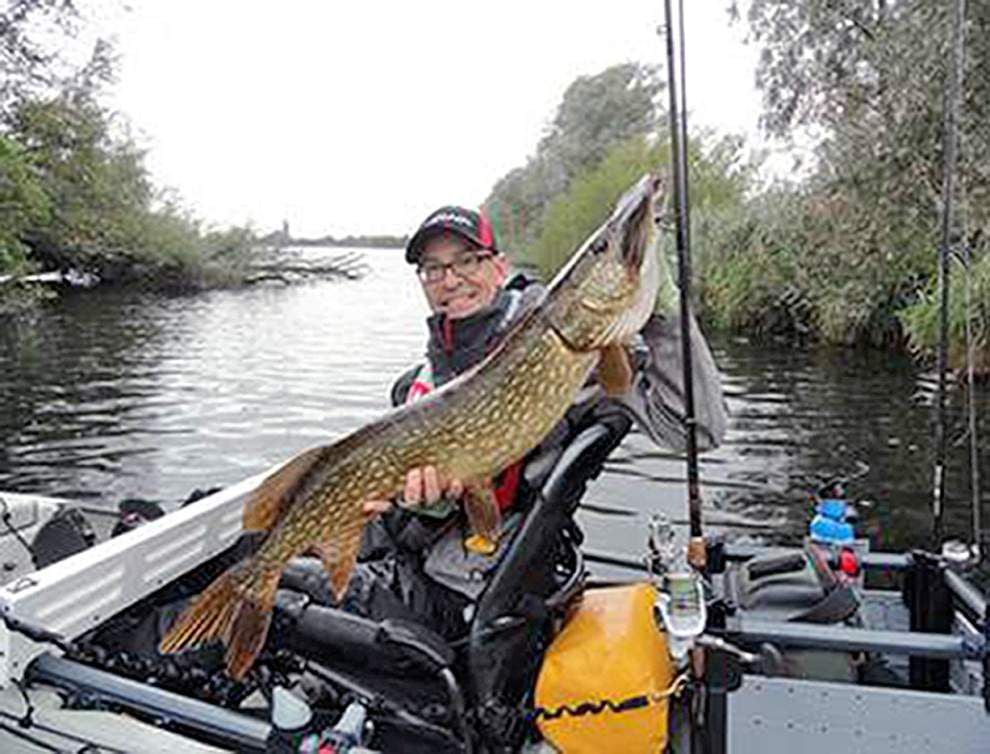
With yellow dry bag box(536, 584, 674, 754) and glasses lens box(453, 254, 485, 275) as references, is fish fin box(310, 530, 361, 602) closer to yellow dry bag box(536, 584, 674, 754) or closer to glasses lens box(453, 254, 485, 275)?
yellow dry bag box(536, 584, 674, 754)

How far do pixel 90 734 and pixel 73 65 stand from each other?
17.9 metres

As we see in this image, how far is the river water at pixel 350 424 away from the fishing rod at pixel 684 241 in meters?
4.48

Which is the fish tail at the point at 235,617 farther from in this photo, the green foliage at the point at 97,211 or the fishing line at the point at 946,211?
the green foliage at the point at 97,211

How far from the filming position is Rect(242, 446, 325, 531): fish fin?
2.20 meters

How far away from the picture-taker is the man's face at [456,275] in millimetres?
2512

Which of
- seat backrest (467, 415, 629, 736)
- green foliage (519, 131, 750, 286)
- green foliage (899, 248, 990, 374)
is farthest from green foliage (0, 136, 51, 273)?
seat backrest (467, 415, 629, 736)

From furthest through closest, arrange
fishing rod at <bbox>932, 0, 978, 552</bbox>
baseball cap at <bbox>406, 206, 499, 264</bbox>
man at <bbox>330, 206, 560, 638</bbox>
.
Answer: fishing rod at <bbox>932, 0, 978, 552</bbox>
baseball cap at <bbox>406, 206, 499, 264</bbox>
man at <bbox>330, 206, 560, 638</bbox>

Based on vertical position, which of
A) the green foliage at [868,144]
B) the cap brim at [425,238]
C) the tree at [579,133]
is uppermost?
the tree at [579,133]

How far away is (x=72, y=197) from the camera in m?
23.3

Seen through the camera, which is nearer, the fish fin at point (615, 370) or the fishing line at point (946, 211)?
the fish fin at point (615, 370)

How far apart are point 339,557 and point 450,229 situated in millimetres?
899

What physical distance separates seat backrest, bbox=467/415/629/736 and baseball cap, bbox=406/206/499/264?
649 mm

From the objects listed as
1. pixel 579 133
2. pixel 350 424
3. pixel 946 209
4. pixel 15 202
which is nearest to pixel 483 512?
pixel 946 209

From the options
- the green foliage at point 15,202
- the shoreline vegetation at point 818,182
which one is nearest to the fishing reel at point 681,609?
the shoreline vegetation at point 818,182
